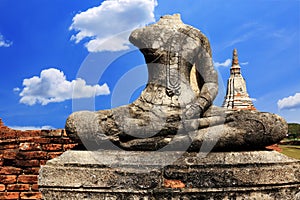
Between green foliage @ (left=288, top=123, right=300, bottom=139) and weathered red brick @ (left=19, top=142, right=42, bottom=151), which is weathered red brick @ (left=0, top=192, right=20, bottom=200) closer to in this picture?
weathered red brick @ (left=19, top=142, right=42, bottom=151)

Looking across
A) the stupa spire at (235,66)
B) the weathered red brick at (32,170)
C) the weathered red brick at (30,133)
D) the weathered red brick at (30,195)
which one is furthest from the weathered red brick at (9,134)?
the stupa spire at (235,66)

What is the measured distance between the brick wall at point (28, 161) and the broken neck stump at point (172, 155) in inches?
78.3

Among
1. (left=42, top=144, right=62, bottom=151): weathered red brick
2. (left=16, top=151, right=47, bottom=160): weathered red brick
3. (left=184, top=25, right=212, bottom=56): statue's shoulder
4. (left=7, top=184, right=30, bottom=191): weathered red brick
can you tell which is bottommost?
(left=7, top=184, right=30, bottom=191): weathered red brick

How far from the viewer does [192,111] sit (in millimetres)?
3605

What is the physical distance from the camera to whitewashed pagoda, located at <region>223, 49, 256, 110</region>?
12020 millimetres

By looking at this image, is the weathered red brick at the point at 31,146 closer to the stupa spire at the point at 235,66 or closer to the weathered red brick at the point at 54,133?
the weathered red brick at the point at 54,133

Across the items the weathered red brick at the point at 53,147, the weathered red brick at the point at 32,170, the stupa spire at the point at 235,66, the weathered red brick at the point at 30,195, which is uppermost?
the stupa spire at the point at 235,66

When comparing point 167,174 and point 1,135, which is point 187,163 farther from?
point 1,135

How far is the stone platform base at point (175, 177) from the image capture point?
3.15 metres

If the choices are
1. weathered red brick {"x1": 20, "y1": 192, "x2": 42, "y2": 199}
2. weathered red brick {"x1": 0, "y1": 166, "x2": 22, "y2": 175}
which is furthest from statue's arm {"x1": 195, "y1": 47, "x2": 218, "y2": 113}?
weathered red brick {"x1": 0, "y1": 166, "x2": 22, "y2": 175}

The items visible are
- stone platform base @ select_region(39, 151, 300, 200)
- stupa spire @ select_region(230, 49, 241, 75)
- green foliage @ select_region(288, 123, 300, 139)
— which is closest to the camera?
stone platform base @ select_region(39, 151, 300, 200)

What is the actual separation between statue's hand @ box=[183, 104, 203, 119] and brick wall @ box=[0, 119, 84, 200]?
230 centimetres

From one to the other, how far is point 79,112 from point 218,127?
1.26 m

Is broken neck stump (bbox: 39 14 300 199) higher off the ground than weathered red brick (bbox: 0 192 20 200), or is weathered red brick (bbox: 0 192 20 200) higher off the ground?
broken neck stump (bbox: 39 14 300 199)
